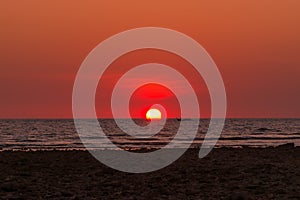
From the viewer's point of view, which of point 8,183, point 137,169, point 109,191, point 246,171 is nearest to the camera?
point 109,191

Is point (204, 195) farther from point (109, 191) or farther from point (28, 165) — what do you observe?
point (28, 165)

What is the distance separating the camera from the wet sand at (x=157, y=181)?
1745cm

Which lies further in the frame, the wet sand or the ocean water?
the ocean water

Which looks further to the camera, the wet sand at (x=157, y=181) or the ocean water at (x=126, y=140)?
the ocean water at (x=126, y=140)

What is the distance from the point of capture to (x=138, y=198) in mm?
16859

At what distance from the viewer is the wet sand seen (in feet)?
57.3

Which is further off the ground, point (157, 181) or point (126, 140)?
point (126, 140)

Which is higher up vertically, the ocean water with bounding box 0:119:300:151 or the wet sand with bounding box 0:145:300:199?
the ocean water with bounding box 0:119:300:151

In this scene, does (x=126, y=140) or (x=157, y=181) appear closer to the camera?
(x=157, y=181)

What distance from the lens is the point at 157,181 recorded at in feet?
68.9

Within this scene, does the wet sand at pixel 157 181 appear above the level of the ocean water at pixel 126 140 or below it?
below

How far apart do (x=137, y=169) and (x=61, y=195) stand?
8879 mm

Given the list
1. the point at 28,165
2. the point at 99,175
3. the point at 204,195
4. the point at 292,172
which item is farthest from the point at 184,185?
the point at 28,165

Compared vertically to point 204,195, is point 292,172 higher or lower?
higher
